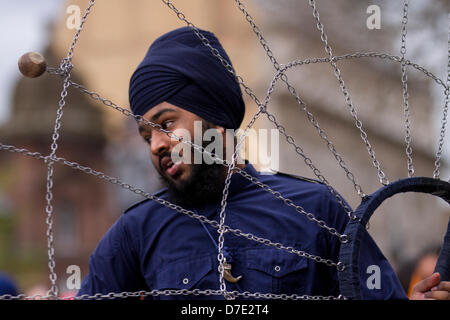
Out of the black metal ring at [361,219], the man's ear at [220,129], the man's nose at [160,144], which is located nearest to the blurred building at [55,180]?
the man's ear at [220,129]

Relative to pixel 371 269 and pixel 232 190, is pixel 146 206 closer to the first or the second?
pixel 232 190

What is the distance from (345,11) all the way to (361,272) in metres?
5.89

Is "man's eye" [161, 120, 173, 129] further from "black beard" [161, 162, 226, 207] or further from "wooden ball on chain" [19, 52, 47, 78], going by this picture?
"wooden ball on chain" [19, 52, 47, 78]

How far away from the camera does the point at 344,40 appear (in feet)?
30.7

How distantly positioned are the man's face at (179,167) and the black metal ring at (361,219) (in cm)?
66

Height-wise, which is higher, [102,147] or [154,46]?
[102,147]

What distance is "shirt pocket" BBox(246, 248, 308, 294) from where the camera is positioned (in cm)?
285

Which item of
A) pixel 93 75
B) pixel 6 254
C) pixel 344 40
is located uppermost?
pixel 93 75

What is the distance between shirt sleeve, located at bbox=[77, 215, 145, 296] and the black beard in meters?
0.23

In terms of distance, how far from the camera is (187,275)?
114 inches

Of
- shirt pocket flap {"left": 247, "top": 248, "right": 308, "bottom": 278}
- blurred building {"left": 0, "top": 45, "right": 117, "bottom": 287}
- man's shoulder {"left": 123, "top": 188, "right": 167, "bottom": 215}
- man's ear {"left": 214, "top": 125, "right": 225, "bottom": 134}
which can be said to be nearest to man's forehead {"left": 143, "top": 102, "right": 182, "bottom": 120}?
man's ear {"left": 214, "top": 125, "right": 225, "bottom": 134}

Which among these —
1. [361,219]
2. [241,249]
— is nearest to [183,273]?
[241,249]

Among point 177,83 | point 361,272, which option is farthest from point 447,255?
point 177,83

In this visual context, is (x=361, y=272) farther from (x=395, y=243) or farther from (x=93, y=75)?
(x=93, y=75)
